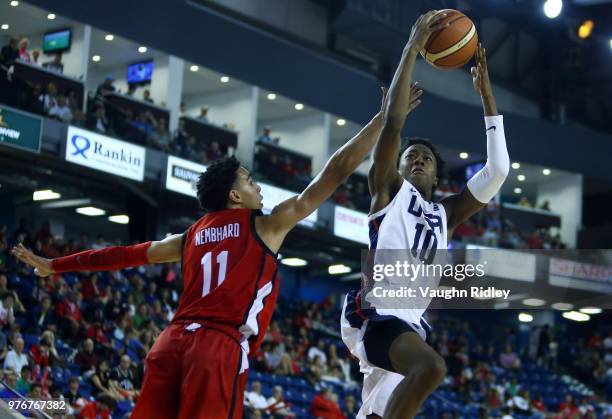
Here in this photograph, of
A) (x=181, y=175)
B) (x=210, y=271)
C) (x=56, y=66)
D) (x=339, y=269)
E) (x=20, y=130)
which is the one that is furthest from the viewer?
(x=339, y=269)

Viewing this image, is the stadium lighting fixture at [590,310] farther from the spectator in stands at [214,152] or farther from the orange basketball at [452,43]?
the orange basketball at [452,43]

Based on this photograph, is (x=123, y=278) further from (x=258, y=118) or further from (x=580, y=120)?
(x=580, y=120)

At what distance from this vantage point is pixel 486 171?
727cm

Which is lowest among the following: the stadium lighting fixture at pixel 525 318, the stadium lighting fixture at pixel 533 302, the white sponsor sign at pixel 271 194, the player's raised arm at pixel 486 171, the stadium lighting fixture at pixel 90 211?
the player's raised arm at pixel 486 171

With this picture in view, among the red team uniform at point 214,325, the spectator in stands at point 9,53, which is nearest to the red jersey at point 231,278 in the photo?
the red team uniform at point 214,325

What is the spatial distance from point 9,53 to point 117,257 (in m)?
18.4

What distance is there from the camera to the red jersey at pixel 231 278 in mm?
5855

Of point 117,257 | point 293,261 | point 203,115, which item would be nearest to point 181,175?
point 203,115

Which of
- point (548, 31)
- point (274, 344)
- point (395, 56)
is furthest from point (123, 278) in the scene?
point (548, 31)

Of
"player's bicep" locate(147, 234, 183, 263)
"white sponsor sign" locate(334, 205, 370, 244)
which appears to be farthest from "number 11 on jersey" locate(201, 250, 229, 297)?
"white sponsor sign" locate(334, 205, 370, 244)

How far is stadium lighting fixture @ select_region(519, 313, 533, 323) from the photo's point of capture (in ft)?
127

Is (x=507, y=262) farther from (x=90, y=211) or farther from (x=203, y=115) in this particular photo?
(x=90, y=211)

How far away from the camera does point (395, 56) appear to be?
3506cm

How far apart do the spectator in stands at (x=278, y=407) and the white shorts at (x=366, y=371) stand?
12.2m
